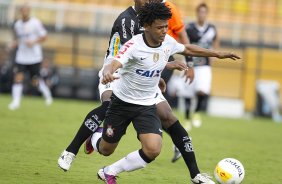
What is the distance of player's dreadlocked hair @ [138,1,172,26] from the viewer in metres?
7.66

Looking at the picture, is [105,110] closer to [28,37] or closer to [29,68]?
[29,68]

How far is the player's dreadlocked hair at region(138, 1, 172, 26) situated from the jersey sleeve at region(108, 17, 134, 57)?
1047mm

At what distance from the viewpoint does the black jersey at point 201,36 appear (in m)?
16.2

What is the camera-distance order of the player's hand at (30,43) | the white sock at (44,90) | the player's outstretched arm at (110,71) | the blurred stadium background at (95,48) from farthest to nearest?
the blurred stadium background at (95,48) → the white sock at (44,90) → the player's hand at (30,43) → the player's outstretched arm at (110,71)

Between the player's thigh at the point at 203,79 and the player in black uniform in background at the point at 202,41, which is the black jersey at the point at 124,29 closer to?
the player in black uniform in background at the point at 202,41

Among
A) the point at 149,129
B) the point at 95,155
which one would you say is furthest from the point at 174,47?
the point at 95,155

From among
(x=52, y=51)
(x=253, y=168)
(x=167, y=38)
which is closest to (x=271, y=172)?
(x=253, y=168)

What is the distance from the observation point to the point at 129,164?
25.7ft

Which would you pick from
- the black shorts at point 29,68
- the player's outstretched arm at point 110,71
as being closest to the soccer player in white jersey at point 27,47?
the black shorts at point 29,68

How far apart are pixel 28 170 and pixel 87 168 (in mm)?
916

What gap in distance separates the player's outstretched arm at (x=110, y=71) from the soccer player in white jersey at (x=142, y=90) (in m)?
0.10

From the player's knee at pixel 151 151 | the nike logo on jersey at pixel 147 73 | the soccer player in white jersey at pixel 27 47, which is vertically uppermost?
the nike logo on jersey at pixel 147 73

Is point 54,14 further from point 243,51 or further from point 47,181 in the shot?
point 47,181

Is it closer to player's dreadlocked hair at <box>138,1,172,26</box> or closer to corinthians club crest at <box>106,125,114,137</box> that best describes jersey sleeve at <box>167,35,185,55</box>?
player's dreadlocked hair at <box>138,1,172,26</box>
